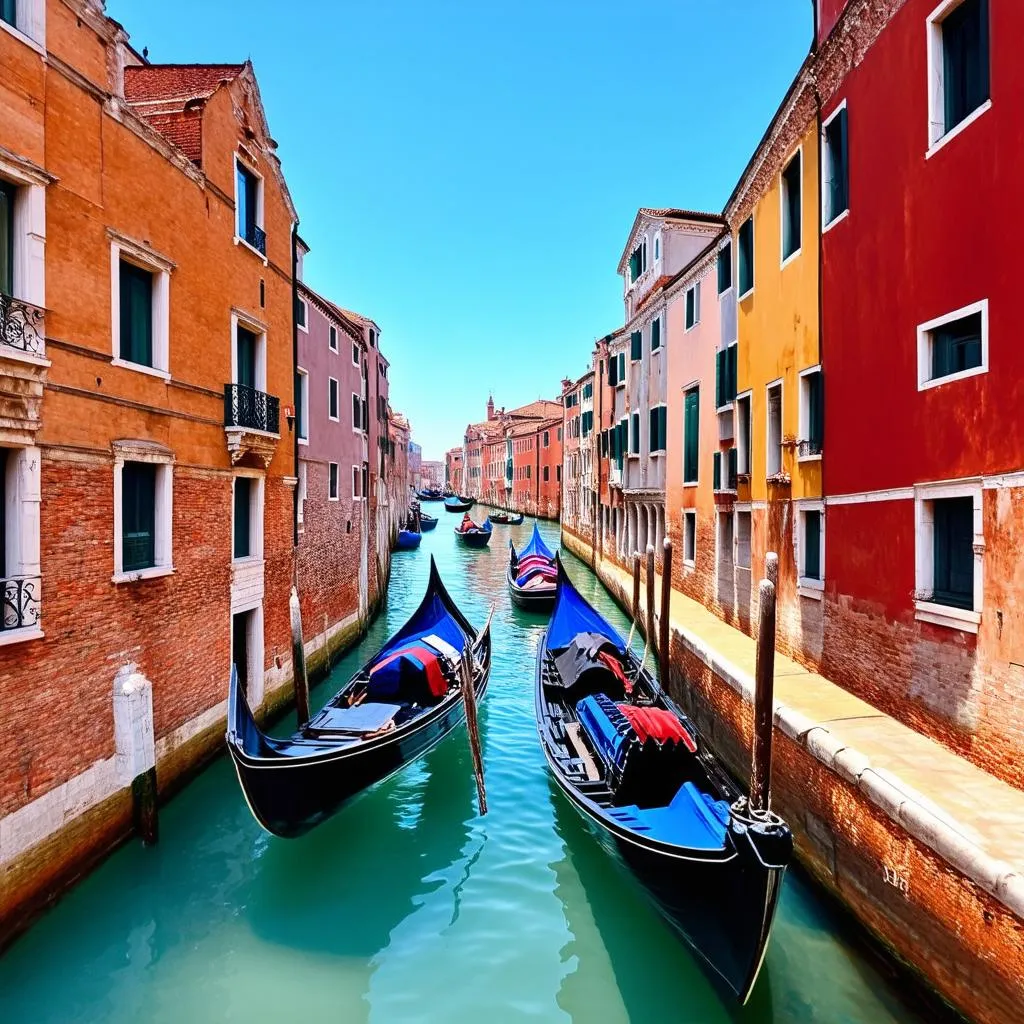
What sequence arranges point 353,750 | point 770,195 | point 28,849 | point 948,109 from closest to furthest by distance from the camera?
point 28,849, point 948,109, point 353,750, point 770,195

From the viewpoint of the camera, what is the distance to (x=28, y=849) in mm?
4637

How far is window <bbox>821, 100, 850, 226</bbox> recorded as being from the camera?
6.96m

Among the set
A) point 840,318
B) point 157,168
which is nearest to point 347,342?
point 157,168

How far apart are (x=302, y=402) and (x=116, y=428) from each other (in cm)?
535

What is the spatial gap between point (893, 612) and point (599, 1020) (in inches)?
159

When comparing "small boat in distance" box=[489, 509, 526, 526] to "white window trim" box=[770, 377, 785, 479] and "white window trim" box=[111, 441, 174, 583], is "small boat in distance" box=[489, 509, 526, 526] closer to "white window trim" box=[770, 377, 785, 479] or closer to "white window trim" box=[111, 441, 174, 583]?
"white window trim" box=[770, 377, 785, 479]

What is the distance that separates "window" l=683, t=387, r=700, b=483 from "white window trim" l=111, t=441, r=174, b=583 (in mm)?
9150

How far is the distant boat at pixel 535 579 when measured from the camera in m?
17.6

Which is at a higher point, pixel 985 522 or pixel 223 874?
pixel 985 522

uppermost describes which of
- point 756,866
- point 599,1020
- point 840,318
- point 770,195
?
point 770,195

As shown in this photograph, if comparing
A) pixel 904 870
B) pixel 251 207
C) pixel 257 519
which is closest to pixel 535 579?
pixel 257 519

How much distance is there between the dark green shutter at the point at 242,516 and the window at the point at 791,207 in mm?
7420

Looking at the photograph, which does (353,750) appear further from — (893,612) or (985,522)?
(985,522)

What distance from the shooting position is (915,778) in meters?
4.50
